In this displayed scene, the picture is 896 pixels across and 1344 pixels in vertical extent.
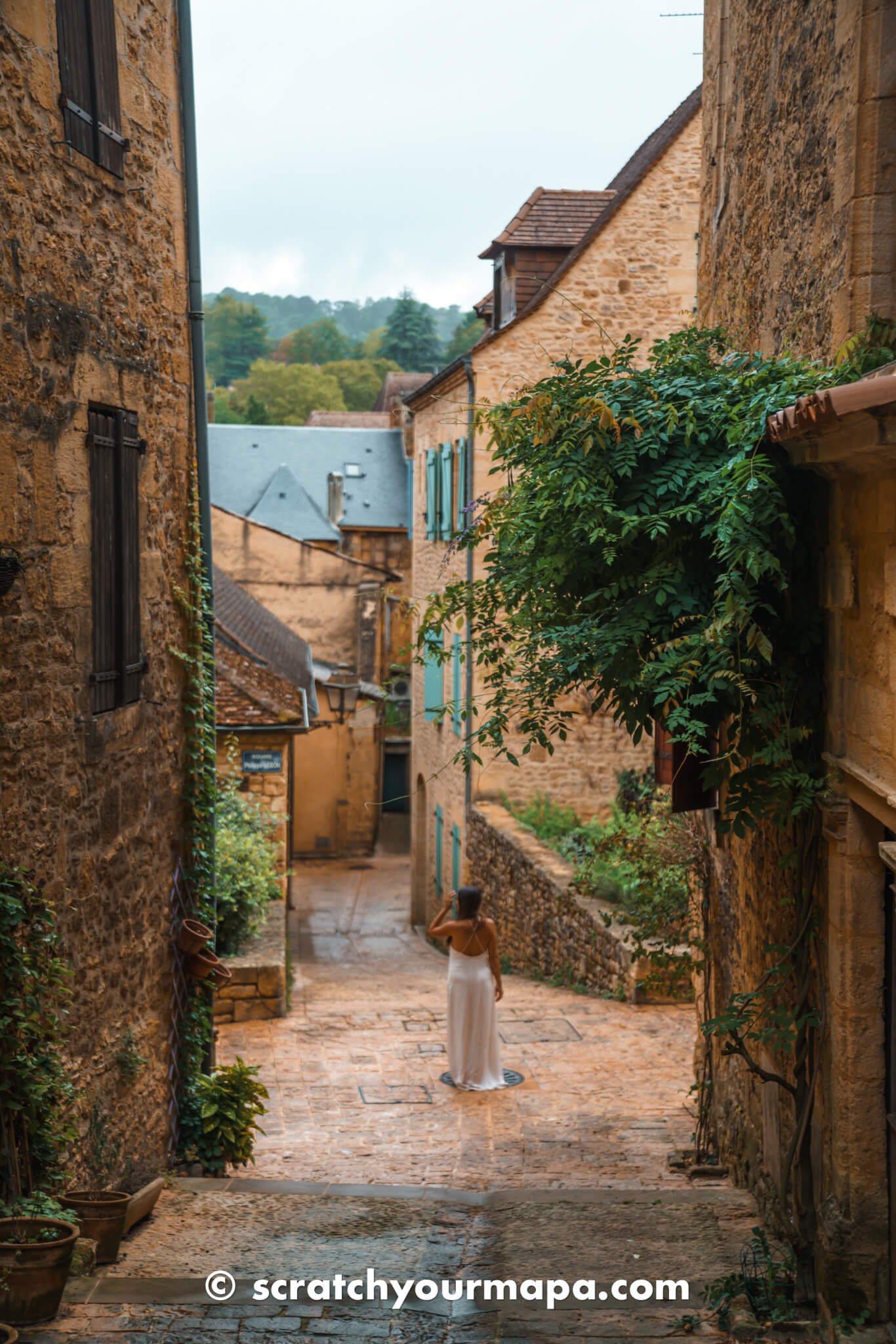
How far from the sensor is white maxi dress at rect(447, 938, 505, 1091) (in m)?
8.57

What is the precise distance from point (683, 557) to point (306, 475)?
32.0 meters

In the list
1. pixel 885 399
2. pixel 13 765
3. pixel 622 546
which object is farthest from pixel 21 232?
pixel 885 399

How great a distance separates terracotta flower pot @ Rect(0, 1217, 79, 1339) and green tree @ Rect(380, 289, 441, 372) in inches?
2610

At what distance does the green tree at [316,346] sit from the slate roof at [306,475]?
159 feet

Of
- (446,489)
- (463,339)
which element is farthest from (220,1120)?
(463,339)

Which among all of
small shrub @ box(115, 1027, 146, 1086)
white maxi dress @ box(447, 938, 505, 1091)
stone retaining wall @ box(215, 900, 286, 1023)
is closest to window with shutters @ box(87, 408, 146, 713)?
small shrub @ box(115, 1027, 146, 1086)

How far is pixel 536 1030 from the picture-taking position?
10.1 meters

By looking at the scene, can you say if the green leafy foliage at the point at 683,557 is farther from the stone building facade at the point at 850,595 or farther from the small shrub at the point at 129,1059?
the small shrub at the point at 129,1059

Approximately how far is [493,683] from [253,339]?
7981cm

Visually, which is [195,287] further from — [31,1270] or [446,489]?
[446,489]

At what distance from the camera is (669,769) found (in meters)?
8.11

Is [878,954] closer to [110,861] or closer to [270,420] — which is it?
[110,861]

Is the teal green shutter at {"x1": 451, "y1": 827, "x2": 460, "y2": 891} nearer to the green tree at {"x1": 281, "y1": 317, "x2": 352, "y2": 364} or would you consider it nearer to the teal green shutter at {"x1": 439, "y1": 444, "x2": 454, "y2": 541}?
the teal green shutter at {"x1": 439, "y1": 444, "x2": 454, "y2": 541}

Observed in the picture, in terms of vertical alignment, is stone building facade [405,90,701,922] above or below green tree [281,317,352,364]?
below
